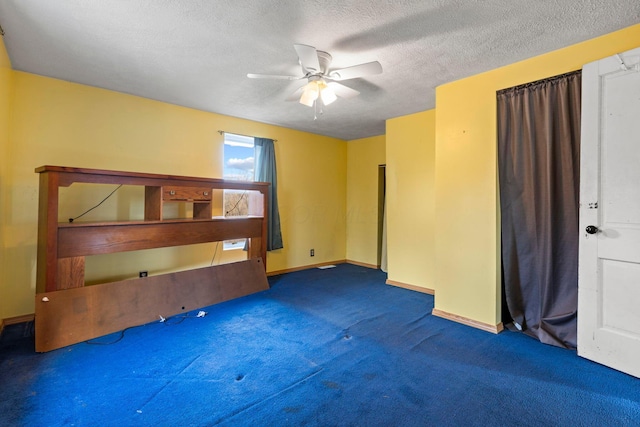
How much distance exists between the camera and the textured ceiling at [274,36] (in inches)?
74.5

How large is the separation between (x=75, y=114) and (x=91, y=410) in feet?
9.69

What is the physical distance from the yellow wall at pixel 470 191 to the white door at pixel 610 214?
0.52m

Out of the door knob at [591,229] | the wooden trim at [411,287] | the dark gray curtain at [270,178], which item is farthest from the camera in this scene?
the dark gray curtain at [270,178]

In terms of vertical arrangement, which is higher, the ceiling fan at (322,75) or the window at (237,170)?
the ceiling fan at (322,75)

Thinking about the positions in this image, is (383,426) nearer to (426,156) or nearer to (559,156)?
(559,156)

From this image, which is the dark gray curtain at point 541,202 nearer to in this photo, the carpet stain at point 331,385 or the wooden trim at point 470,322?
the wooden trim at point 470,322

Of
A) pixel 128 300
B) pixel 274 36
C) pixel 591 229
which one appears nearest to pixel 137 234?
pixel 128 300

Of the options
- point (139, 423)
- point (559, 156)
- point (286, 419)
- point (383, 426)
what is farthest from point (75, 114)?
point (559, 156)

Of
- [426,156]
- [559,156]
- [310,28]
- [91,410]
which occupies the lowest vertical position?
[91,410]

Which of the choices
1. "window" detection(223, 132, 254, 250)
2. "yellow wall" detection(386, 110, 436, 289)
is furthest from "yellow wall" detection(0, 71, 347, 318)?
"yellow wall" detection(386, 110, 436, 289)

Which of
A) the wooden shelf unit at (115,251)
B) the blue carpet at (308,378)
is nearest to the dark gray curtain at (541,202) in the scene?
the blue carpet at (308,378)

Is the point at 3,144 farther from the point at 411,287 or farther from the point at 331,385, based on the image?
the point at 411,287

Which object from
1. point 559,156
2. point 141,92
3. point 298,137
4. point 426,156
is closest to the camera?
point 559,156

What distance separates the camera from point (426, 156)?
160 inches
